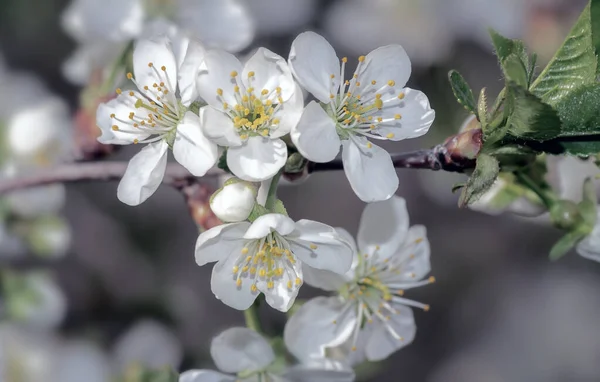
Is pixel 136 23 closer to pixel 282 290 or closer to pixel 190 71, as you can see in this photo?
pixel 190 71

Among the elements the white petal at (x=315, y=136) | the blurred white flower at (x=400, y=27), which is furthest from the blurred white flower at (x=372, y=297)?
the blurred white flower at (x=400, y=27)

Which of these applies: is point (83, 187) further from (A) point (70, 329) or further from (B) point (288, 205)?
(B) point (288, 205)

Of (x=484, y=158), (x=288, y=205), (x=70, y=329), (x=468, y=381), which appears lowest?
(x=468, y=381)

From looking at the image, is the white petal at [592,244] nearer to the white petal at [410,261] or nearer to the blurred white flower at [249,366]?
the white petal at [410,261]

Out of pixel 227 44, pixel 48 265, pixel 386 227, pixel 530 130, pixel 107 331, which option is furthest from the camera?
pixel 48 265

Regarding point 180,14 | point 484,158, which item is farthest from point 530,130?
point 180,14

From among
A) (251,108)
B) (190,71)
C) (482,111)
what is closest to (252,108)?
(251,108)
